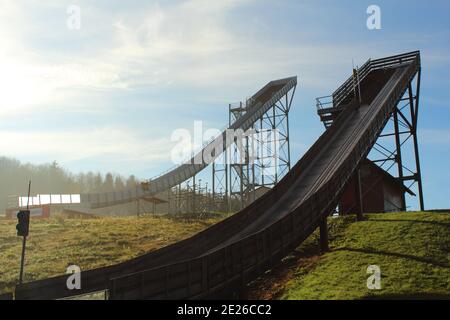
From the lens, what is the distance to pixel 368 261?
60.1ft

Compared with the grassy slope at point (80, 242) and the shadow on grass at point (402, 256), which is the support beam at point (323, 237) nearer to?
the shadow on grass at point (402, 256)

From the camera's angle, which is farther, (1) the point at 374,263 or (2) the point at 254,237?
(1) the point at 374,263

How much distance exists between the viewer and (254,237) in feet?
55.3

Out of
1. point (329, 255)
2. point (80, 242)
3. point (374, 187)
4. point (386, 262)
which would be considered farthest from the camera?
point (374, 187)

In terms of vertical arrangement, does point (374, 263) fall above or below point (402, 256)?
below

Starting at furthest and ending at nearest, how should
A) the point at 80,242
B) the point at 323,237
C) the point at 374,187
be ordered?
the point at 374,187 → the point at 80,242 → the point at 323,237

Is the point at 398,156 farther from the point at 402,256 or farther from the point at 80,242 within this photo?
the point at 80,242

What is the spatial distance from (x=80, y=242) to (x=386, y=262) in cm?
1864

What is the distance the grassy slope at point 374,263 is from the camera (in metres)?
15.3

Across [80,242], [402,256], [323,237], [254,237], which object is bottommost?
[80,242]

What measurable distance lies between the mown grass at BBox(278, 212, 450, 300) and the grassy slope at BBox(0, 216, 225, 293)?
1071 cm

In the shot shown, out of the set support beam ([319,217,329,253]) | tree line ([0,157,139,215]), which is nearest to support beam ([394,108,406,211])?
support beam ([319,217,329,253])

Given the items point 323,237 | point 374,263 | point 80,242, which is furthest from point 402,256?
point 80,242

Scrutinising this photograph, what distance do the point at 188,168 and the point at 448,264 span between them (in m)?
33.0
